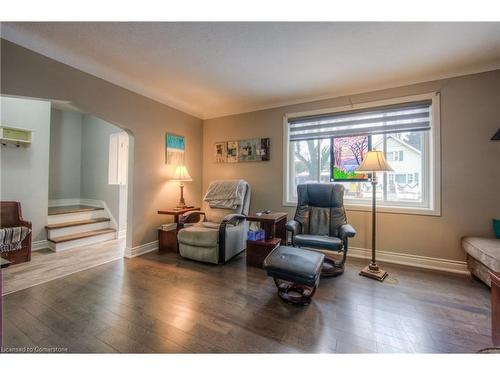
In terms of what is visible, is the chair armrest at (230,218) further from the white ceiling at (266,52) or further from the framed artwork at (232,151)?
the white ceiling at (266,52)

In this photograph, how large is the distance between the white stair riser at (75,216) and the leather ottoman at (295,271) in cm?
380

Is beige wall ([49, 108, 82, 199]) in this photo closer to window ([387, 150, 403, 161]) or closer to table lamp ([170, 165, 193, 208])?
table lamp ([170, 165, 193, 208])

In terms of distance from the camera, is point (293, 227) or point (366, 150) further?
point (366, 150)

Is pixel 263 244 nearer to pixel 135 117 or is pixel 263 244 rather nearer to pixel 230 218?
pixel 230 218

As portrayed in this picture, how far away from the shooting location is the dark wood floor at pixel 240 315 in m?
1.36

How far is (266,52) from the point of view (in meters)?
2.12

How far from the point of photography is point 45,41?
2.02 meters

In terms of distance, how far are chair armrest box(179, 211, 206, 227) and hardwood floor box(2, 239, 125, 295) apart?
39.4 inches

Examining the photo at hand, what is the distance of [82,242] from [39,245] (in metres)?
0.54

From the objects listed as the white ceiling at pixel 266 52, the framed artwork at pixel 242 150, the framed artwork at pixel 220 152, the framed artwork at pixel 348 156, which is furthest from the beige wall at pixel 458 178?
the framed artwork at pixel 220 152

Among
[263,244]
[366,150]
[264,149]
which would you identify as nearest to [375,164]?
[366,150]

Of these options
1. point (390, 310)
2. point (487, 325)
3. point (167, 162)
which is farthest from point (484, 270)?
point (167, 162)

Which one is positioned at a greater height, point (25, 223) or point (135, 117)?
point (135, 117)

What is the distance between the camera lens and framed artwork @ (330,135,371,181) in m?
2.98
